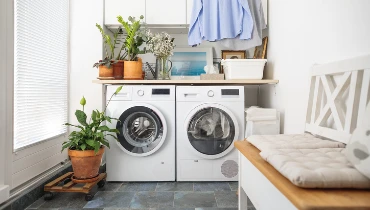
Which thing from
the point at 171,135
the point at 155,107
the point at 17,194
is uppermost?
the point at 155,107

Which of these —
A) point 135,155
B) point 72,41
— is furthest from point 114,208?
point 72,41

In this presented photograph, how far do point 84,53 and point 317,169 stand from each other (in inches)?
101

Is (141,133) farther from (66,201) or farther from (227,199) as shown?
(227,199)

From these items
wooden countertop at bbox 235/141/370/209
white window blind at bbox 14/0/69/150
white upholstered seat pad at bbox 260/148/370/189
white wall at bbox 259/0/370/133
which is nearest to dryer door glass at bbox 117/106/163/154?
white window blind at bbox 14/0/69/150

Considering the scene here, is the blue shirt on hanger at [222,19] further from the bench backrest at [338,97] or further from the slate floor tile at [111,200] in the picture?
the slate floor tile at [111,200]

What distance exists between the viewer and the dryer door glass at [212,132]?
2.41m

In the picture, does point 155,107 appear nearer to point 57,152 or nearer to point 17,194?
point 57,152

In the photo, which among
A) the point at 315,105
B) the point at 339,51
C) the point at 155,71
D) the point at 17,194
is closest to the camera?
the point at 339,51

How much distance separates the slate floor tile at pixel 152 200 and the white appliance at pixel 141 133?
0.30 meters

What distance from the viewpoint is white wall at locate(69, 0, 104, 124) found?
8.92 feet

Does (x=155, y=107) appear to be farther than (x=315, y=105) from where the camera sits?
Yes

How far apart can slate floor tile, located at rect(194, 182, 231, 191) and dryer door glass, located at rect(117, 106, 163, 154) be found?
0.55 meters

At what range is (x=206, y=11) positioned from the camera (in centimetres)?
253

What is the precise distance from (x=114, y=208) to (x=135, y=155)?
0.60 metres
